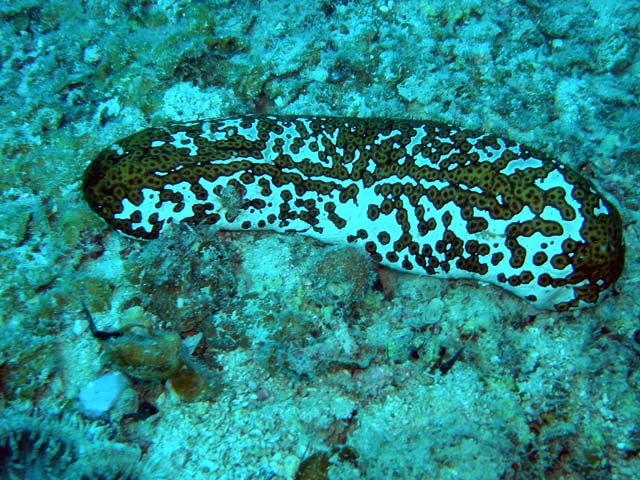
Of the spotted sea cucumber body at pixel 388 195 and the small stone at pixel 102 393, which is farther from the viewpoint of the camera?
the spotted sea cucumber body at pixel 388 195

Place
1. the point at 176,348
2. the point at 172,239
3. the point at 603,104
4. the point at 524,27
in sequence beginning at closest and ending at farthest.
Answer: the point at 176,348, the point at 172,239, the point at 603,104, the point at 524,27

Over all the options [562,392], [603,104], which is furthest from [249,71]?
[562,392]

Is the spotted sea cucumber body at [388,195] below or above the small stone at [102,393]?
above

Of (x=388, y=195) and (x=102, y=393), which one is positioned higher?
(x=388, y=195)

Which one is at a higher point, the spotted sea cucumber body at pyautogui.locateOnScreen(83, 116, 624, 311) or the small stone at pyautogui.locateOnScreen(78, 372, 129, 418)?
the spotted sea cucumber body at pyautogui.locateOnScreen(83, 116, 624, 311)

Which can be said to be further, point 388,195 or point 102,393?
point 388,195

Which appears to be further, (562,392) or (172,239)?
(172,239)

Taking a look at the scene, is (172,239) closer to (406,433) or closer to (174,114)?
(174,114)

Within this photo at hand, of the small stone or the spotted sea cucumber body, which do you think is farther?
the spotted sea cucumber body
